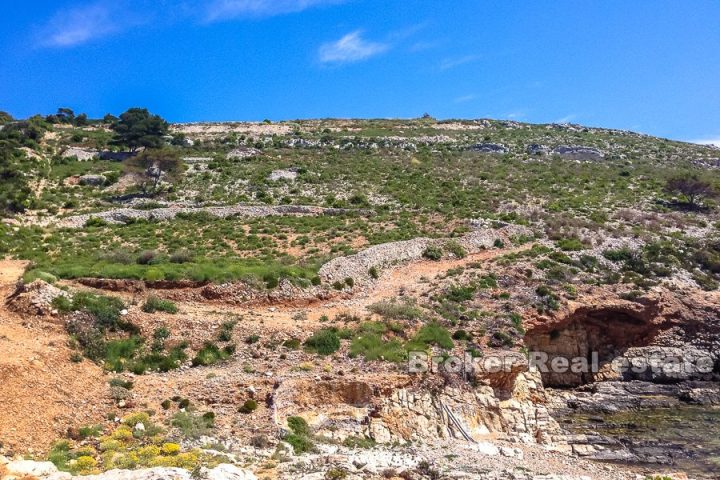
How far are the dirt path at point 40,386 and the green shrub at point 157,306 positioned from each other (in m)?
3.62

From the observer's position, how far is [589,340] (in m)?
31.4

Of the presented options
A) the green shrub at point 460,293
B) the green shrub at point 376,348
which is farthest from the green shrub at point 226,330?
the green shrub at point 460,293

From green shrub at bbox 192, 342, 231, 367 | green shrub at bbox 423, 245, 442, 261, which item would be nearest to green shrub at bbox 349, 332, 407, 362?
green shrub at bbox 192, 342, 231, 367

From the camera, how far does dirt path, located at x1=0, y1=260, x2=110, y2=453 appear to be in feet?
48.9

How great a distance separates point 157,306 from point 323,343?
774 centimetres

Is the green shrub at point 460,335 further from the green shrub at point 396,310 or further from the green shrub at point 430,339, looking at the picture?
the green shrub at point 396,310

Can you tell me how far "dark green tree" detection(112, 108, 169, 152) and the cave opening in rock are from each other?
52.5 metres

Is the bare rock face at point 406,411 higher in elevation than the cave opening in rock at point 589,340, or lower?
lower

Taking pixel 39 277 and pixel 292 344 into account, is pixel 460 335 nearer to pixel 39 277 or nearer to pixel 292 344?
pixel 292 344

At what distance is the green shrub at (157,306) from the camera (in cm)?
2355

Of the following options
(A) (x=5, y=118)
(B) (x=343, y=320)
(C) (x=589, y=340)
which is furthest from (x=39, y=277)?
(A) (x=5, y=118)

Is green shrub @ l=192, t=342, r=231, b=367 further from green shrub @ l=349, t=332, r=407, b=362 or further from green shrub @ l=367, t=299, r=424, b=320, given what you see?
green shrub @ l=367, t=299, r=424, b=320

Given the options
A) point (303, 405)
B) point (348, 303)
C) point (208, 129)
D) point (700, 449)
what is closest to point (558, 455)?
point (700, 449)

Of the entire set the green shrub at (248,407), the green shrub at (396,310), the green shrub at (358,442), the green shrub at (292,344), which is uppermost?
the green shrub at (396,310)
